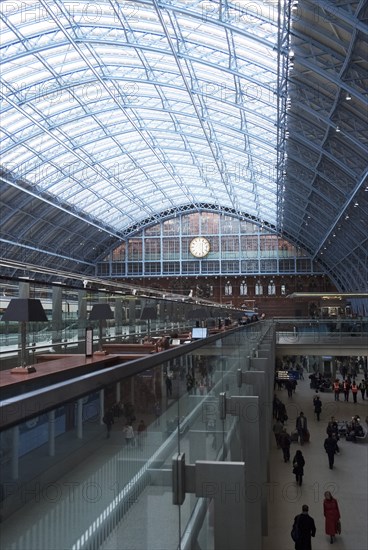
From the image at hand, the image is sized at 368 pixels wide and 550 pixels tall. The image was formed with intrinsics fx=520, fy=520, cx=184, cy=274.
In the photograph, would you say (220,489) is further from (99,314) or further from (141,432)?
(99,314)

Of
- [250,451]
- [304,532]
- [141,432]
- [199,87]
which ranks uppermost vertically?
[199,87]

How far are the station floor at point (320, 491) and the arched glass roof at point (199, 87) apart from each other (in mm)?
14611

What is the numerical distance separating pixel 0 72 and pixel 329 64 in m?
20.6

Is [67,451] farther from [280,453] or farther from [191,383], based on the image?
[280,453]

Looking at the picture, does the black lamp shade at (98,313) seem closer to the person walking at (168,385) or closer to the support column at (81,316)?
the support column at (81,316)

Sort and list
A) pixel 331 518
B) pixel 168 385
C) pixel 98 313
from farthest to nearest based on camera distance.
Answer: pixel 331 518, pixel 98 313, pixel 168 385

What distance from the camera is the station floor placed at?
491 inches

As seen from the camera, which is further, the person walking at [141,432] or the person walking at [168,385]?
the person walking at [168,385]

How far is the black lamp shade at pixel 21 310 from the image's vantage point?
17.6 feet

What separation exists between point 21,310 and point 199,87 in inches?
1300

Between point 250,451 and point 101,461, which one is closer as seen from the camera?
point 101,461

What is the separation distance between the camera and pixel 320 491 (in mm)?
16234

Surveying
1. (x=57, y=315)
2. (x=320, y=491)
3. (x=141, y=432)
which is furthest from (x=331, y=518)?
(x=141, y=432)

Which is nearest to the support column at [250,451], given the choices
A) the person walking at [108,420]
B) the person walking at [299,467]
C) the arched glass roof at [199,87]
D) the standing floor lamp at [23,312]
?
the standing floor lamp at [23,312]
